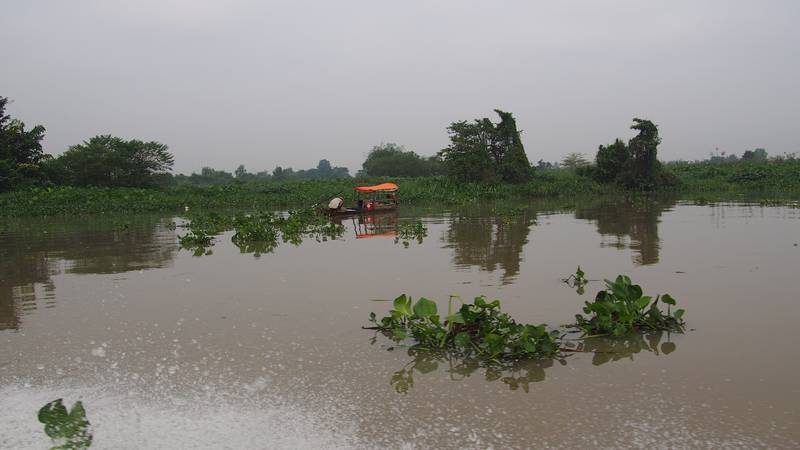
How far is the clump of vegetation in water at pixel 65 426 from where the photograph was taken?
410cm

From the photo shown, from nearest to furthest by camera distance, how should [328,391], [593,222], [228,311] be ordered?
1. [328,391]
2. [228,311]
3. [593,222]

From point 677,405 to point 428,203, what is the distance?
96.8ft

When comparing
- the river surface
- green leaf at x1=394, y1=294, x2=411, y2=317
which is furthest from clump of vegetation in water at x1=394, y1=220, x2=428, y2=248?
green leaf at x1=394, y1=294, x2=411, y2=317

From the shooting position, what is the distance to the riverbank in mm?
31031

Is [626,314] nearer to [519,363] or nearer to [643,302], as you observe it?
[643,302]

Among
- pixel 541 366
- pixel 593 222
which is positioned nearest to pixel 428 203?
pixel 593 222

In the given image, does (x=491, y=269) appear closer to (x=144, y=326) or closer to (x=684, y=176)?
(x=144, y=326)

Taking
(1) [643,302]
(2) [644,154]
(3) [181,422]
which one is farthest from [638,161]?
(3) [181,422]

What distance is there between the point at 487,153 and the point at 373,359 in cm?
3691

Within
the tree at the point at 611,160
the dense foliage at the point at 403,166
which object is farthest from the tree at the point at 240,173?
the tree at the point at 611,160

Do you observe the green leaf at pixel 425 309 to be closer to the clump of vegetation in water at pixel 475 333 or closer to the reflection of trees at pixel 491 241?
the clump of vegetation in water at pixel 475 333

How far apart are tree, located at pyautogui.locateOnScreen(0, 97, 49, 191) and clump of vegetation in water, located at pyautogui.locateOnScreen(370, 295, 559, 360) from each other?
112 feet

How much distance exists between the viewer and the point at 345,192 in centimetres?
3838

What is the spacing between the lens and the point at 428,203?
111 feet
